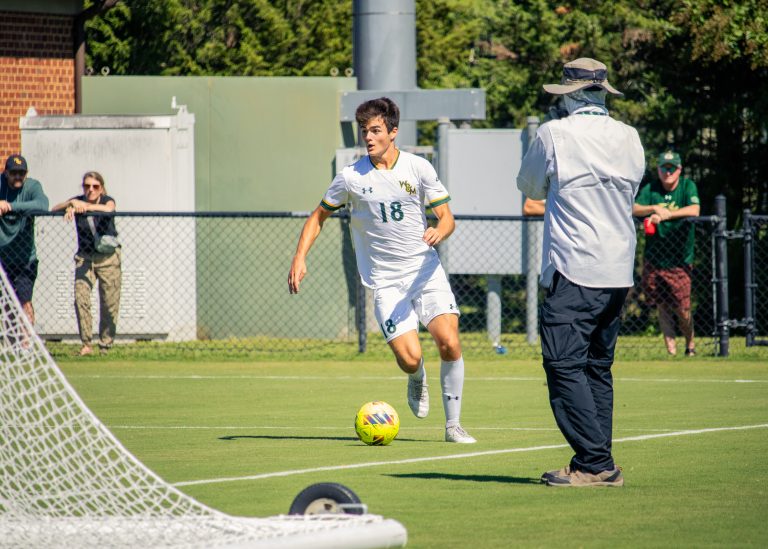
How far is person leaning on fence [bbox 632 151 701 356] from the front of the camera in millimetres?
16172

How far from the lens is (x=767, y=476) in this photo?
8164 mm

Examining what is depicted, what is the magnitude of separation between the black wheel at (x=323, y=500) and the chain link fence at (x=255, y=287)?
11097 millimetres

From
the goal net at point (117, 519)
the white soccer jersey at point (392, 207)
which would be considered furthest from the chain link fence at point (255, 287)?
the goal net at point (117, 519)

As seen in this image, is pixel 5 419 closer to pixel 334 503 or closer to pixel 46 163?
pixel 334 503

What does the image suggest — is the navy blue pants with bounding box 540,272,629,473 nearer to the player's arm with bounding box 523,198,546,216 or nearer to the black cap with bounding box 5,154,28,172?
the player's arm with bounding box 523,198,546,216

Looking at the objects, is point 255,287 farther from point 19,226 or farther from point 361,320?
point 19,226

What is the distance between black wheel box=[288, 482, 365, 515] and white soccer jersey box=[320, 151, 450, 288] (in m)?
4.09

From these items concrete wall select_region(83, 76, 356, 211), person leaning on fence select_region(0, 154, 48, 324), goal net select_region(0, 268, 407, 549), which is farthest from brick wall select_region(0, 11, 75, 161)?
goal net select_region(0, 268, 407, 549)

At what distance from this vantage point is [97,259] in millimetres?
16922

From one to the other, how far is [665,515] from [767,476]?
1.47 metres

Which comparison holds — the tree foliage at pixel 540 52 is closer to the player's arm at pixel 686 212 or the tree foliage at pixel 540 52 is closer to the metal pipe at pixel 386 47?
the metal pipe at pixel 386 47

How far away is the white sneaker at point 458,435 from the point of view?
32.1 feet

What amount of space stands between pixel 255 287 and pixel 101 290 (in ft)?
11.6

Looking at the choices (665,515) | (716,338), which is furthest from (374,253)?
(716,338)
